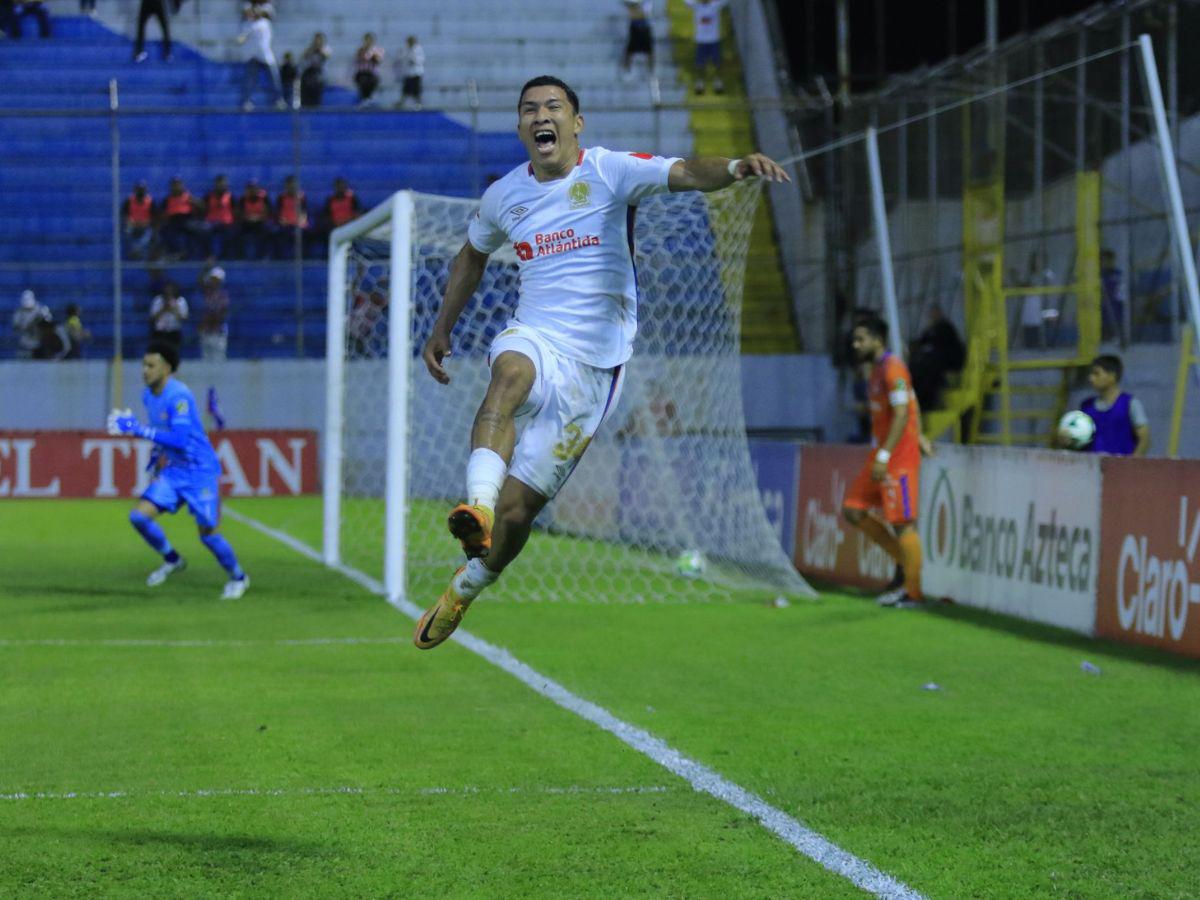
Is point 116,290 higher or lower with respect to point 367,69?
lower

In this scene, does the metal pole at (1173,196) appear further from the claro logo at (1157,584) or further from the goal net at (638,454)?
the goal net at (638,454)

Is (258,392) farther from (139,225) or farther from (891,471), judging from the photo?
(891,471)

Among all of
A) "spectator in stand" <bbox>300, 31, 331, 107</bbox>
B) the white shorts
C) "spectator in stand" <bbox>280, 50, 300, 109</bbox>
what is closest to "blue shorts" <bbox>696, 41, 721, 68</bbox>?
"spectator in stand" <bbox>300, 31, 331, 107</bbox>

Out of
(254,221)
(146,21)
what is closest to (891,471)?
(254,221)

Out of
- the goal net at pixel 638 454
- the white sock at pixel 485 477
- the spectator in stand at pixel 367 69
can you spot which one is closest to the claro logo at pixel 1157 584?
the goal net at pixel 638 454

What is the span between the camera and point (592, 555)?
16.5 m

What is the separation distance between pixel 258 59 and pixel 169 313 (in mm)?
6382

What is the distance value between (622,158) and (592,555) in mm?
10103

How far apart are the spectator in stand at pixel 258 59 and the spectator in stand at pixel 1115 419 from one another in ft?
68.3

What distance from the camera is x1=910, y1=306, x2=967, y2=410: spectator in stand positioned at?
2252 cm

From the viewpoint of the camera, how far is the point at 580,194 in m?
6.69

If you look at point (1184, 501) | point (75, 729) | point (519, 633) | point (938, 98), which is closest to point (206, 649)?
point (519, 633)

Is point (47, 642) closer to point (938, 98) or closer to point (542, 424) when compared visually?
→ point (542, 424)

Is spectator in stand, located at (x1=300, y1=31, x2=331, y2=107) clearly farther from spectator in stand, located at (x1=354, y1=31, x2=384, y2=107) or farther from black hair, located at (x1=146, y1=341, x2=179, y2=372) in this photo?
black hair, located at (x1=146, y1=341, x2=179, y2=372)
